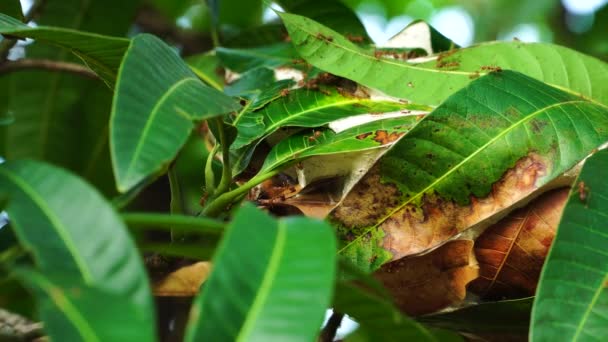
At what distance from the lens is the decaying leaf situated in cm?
86

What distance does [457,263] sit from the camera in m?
0.88

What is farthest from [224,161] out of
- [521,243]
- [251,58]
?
[251,58]

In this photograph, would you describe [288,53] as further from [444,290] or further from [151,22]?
[151,22]

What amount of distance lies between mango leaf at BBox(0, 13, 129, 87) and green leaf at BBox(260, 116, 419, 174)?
0.72 feet

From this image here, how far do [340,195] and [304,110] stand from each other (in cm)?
16

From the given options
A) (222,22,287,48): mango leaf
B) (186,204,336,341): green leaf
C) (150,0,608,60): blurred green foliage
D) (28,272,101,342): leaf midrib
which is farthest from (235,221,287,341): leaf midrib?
(150,0,608,60): blurred green foliage

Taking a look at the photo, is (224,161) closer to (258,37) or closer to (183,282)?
(183,282)

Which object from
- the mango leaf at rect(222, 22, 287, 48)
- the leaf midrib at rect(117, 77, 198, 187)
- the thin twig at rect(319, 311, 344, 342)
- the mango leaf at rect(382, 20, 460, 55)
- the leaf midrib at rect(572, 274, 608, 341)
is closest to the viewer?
the leaf midrib at rect(117, 77, 198, 187)

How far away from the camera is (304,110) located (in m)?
0.99

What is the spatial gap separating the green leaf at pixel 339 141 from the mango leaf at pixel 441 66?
0.08m

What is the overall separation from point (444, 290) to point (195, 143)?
895mm

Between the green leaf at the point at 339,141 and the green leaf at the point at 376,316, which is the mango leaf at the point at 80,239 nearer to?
the green leaf at the point at 376,316

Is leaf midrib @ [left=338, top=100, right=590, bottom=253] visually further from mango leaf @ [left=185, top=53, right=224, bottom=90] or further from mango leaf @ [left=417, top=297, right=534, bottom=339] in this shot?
mango leaf @ [left=185, top=53, right=224, bottom=90]

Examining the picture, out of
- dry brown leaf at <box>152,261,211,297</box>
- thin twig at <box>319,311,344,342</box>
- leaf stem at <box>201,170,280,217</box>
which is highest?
leaf stem at <box>201,170,280,217</box>
